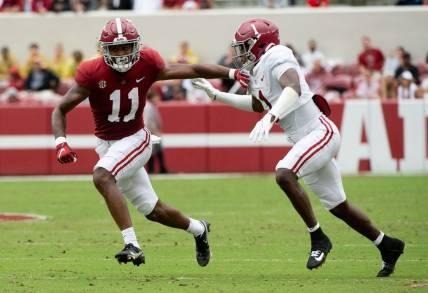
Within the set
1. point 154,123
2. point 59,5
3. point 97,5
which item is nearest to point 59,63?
point 59,5

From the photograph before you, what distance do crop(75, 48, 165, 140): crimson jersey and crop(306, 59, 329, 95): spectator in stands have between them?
10.6 m

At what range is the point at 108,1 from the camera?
71.8ft

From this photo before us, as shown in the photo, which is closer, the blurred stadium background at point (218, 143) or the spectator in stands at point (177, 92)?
the blurred stadium background at point (218, 143)

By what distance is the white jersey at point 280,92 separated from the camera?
781 cm

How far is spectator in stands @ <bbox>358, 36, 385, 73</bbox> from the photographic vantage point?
1980 centimetres

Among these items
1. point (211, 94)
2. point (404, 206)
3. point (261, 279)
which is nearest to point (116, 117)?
point (211, 94)

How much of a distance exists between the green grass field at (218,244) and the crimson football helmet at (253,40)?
5.25 ft

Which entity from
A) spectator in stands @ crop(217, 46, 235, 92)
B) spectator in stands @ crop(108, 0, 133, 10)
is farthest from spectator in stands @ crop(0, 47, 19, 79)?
spectator in stands @ crop(217, 46, 235, 92)

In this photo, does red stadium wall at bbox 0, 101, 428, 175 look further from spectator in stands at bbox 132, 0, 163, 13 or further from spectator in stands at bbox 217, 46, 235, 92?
spectator in stands at bbox 132, 0, 163, 13

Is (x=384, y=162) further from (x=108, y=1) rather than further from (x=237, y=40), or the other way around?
(x=237, y=40)

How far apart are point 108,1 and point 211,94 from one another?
13829 millimetres

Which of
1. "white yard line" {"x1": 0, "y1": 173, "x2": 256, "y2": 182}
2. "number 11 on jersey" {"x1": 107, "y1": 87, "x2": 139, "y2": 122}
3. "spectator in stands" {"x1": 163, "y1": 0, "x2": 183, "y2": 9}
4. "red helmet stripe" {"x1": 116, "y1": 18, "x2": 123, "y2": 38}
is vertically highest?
"red helmet stripe" {"x1": 116, "y1": 18, "x2": 123, "y2": 38}

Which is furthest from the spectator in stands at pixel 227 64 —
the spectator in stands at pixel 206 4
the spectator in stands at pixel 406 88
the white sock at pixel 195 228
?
the white sock at pixel 195 228

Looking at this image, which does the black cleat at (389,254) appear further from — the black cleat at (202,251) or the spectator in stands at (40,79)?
the spectator in stands at (40,79)
